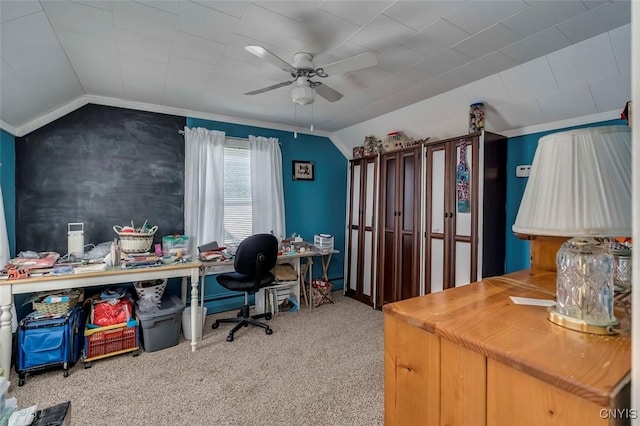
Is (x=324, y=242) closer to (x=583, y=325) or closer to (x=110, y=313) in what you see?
(x=110, y=313)

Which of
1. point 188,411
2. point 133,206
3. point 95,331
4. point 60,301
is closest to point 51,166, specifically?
point 133,206

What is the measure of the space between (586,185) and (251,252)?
2.58 meters

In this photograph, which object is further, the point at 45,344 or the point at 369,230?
the point at 369,230

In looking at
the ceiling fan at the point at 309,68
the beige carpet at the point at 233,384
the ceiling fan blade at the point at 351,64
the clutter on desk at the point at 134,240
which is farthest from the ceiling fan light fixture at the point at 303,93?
the beige carpet at the point at 233,384

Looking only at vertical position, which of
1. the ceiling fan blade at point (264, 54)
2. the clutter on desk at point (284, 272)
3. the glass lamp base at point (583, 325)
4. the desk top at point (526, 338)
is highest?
the ceiling fan blade at point (264, 54)

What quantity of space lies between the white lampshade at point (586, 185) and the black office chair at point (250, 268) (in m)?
2.44

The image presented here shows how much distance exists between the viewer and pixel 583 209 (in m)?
0.75

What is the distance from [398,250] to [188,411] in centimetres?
260

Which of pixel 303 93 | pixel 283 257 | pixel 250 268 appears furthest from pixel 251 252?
pixel 303 93

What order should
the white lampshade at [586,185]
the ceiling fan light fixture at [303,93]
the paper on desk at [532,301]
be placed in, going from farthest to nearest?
1. the ceiling fan light fixture at [303,93]
2. the paper on desk at [532,301]
3. the white lampshade at [586,185]

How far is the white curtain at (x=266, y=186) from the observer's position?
3812mm

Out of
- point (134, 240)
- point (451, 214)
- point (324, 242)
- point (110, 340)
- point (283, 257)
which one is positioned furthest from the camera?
point (324, 242)

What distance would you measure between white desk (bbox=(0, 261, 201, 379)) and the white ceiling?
4.41 feet

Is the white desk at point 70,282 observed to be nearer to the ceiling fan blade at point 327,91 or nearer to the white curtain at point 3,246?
the white curtain at point 3,246
